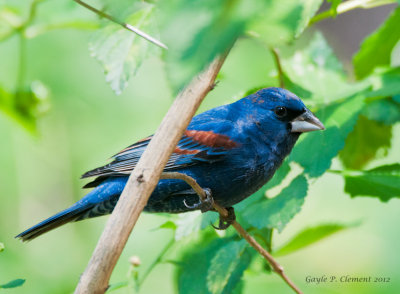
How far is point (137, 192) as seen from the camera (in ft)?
4.62

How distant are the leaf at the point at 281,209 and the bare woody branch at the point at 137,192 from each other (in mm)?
987

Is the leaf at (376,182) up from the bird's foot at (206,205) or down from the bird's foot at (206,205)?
down

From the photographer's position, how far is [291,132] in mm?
2891

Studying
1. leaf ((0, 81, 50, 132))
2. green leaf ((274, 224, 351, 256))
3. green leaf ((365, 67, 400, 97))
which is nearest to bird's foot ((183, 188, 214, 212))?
green leaf ((274, 224, 351, 256))

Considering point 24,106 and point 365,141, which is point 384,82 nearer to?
point 365,141

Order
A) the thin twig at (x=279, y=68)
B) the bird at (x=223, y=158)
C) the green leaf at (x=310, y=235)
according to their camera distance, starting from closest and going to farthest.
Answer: the thin twig at (x=279, y=68) < the bird at (x=223, y=158) < the green leaf at (x=310, y=235)

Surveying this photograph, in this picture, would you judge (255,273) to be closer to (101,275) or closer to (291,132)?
(291,132)

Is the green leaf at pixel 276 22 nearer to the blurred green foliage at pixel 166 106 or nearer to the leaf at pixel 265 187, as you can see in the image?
the blurred green foliage at pixel 166 106

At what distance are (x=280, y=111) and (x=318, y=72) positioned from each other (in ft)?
1.05

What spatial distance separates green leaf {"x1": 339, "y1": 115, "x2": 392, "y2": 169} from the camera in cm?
314

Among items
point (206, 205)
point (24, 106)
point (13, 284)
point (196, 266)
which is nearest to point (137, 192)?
point (13, 284)

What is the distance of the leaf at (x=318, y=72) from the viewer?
2.85 meters

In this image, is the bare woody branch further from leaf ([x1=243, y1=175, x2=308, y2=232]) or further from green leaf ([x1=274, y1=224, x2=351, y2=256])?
green leaf ([x1=274, y1=224, x2=351, y2=256])

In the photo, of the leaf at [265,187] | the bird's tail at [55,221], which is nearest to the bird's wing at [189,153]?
the bird's tail at [55,221]
